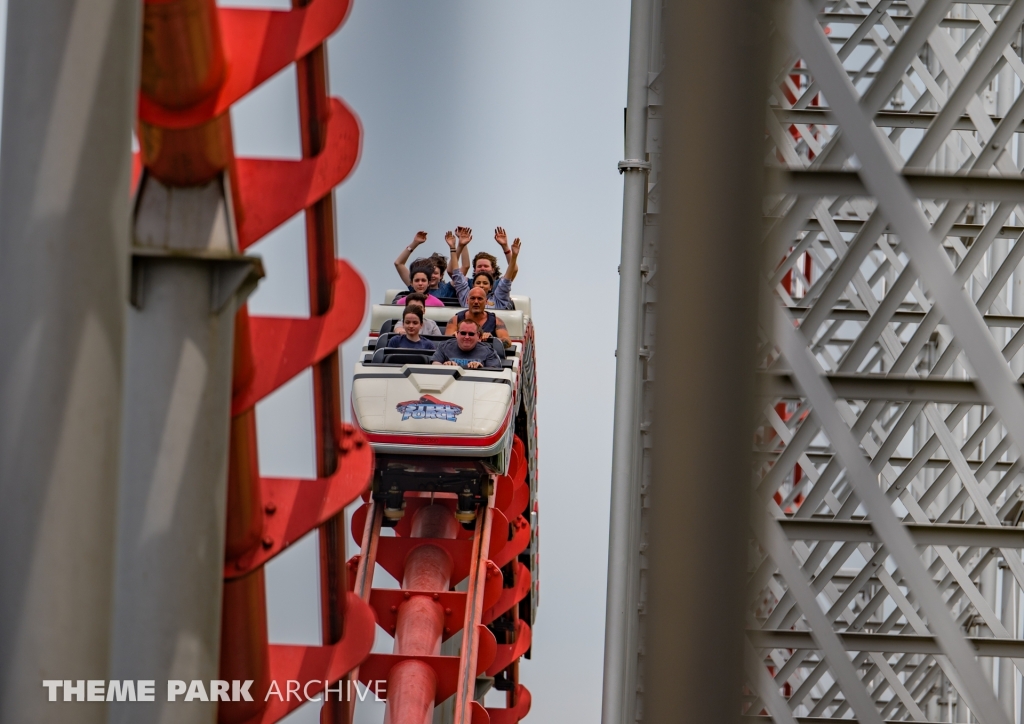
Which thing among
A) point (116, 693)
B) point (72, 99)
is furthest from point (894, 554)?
point (116, 693)

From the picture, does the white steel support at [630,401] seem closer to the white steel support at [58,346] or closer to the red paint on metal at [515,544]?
the red paint on metal at [515,544]

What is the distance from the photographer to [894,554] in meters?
2.93

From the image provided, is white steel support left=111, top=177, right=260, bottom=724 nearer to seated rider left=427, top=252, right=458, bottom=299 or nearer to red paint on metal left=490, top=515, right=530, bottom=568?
red paint on metal left=490, top=515, right=530, bottom=568

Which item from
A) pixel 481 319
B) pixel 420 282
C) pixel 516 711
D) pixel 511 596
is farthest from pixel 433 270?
pixel 516 711

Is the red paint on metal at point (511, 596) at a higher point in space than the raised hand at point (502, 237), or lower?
lower

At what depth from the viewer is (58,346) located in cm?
294

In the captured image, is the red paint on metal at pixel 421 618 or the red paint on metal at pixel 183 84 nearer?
the red paint on metal at pixel 183 84

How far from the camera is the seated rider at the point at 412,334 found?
1125 centimetres

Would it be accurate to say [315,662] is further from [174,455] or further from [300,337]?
[174,455]

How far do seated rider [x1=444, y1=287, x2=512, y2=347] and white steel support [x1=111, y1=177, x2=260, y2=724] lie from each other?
6.33 metres

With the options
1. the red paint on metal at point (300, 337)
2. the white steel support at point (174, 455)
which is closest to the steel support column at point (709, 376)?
the white steel support at point (174, 455)

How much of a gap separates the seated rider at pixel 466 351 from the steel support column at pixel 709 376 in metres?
9.89

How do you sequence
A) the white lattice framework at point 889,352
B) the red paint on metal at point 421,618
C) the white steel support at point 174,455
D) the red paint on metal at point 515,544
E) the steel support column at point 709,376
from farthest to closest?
1. the red paint on metal at point 515,544
2. the red paint on metal at point 421,618
3. the white steel support at point 174,455
4. the white lattice framework at point 889,352
5. the steel support column at point 709,376

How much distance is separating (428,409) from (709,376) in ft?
29.8
